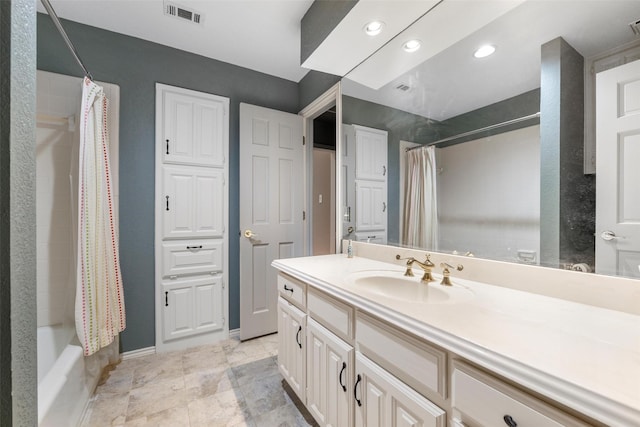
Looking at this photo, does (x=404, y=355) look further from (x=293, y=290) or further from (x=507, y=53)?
(x=507, y=53)

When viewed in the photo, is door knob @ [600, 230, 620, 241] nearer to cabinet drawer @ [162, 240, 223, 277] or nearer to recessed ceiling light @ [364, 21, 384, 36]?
recessed ceiling light @ [364, 21, 384, 36]

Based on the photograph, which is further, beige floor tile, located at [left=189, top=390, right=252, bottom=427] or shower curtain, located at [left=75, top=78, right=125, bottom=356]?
shower curtain, located at [left=75, top=78, right=125, bottom=356]

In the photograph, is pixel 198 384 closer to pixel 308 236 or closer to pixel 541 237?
pixel 308 236

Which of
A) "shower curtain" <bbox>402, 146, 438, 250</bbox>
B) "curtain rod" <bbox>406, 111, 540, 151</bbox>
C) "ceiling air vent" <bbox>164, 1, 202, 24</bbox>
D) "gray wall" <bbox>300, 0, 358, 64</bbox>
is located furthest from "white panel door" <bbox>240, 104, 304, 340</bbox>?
"curtain rod" <bbox>406, 111, 540, 151</bbox>

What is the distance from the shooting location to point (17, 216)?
1.62ft

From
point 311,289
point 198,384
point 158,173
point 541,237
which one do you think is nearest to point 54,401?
point 198,384

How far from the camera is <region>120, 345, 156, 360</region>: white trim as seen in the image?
7.06 ft

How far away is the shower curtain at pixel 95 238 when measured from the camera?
5.27 feet

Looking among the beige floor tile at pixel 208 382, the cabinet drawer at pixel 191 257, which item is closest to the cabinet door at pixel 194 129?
the cabinet drawer at pixel 191 257

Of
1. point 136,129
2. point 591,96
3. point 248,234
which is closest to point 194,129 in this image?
point 136,129

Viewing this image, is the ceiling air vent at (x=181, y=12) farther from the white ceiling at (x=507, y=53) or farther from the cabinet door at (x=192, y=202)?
the white ceiling at (x=507, y=53)

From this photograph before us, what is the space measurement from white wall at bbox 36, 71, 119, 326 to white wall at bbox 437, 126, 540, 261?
7.86 ft

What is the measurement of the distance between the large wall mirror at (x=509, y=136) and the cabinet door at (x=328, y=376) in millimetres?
725

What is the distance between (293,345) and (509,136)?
4.92 feet
